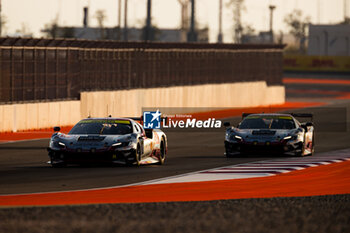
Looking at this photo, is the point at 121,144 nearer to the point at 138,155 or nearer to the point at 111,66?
the point at 138,155

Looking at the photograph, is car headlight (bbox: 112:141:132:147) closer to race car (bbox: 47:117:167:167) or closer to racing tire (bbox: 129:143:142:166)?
race car (bbox: 47:117:167:167)

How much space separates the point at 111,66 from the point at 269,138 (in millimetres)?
24183

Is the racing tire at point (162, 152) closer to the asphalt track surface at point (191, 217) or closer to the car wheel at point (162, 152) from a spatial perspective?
the car wheel at point (162, 152)

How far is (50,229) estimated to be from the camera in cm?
1185

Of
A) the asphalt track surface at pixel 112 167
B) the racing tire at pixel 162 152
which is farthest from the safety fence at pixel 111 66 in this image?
the racing tire at pixel 162 152

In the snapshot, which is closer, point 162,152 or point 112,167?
point 112,167

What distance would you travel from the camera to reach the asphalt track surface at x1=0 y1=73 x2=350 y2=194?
62.5ft

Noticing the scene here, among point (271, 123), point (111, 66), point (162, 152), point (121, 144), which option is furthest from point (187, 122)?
point (121, 144)

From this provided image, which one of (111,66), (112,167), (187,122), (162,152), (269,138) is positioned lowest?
(187,122)

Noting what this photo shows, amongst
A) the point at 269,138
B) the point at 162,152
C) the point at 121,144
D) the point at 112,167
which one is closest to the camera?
the point at 121,144

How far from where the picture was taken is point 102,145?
22109 mm

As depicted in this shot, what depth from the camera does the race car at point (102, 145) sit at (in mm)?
22062

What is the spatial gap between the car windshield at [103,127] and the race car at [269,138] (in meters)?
3.91

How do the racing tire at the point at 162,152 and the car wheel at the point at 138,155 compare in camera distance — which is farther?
the racing tire at the point at 162,152
